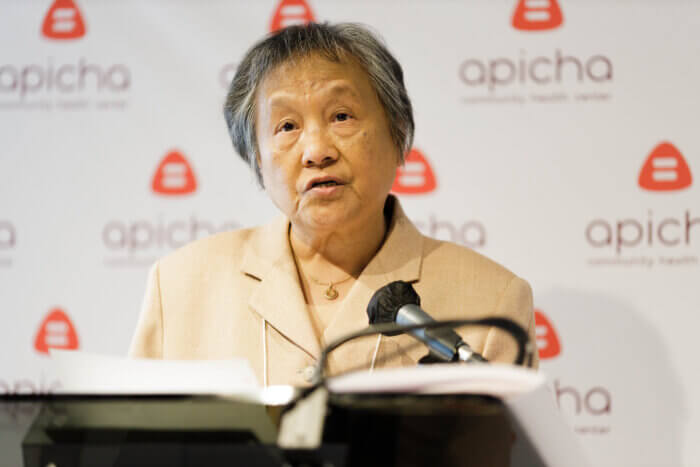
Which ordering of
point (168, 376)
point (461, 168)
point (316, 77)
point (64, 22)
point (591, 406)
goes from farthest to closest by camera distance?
1. point (64, 22)
2. point (461, 168)
3. point (591, 406)
4. point (316, 77)
5. point (168, 376)

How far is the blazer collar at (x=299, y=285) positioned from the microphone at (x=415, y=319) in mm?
494

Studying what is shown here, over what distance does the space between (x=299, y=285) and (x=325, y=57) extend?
51 centimetres

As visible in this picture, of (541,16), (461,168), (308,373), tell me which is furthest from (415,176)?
(308,373)

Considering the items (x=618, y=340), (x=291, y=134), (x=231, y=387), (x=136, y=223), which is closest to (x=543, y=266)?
(x=618, y=340)

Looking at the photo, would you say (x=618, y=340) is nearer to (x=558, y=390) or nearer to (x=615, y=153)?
(x=558, y=390)

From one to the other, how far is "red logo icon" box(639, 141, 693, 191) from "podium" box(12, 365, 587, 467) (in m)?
1.80

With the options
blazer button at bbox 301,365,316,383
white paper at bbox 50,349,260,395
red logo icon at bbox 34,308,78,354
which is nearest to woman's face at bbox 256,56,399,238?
blazer button at bbox 301,365,316,383

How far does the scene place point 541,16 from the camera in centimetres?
256

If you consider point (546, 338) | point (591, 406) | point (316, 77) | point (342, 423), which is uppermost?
point (316, 77)

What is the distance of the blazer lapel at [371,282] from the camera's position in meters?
1.69

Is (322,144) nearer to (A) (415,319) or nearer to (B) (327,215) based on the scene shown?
(B) (327,215)

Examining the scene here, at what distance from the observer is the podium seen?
818 millimetres

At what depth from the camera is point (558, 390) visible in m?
2.48

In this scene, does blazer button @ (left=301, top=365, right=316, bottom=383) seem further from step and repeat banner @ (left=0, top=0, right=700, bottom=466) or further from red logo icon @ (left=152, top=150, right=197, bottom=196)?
red logo icon @ (left=152, top=150, right=197, bottom=196)
